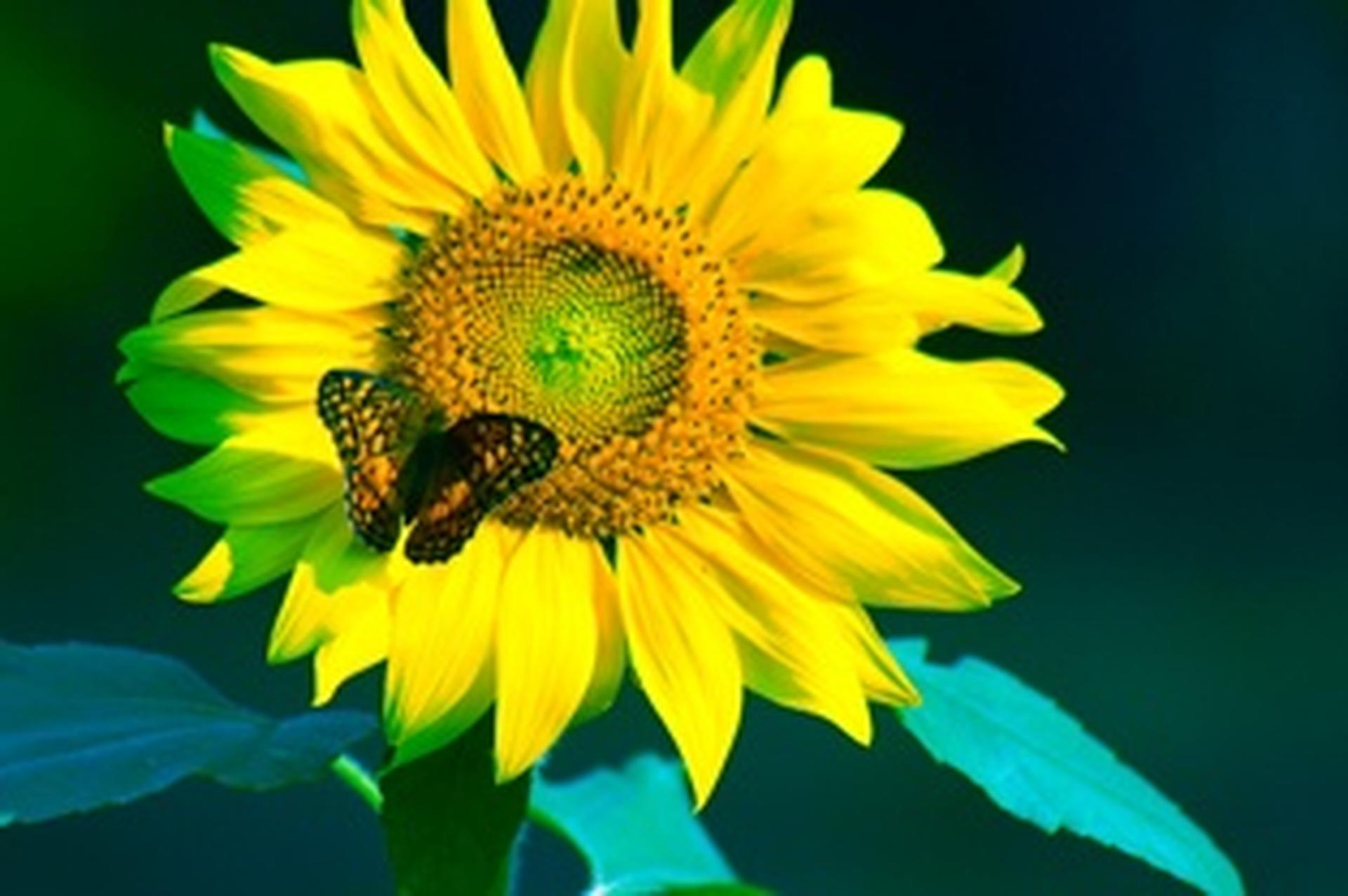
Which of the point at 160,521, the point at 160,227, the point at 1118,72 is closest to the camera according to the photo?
the point at 160,521

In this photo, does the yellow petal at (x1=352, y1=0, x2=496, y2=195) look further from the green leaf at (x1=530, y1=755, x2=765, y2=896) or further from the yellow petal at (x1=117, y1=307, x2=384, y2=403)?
the green leaf at (x1=530, y1=755, x2=765, y2=896)

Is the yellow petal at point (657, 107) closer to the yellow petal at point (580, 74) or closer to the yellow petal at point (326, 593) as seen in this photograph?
the yellow petal at point (580, 74)

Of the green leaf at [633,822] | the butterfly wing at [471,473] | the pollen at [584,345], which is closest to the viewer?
the butterfly wing at [471,473]

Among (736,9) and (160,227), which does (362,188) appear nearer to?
(736,9)

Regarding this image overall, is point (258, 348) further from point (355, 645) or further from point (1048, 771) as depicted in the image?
point (1048, 771)

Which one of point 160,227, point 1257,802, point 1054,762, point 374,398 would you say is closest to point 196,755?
point 374,398

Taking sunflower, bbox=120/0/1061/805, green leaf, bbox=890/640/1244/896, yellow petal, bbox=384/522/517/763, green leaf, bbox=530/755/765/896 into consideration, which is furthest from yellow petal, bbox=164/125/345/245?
green leaf, bbox=530/755/765/896

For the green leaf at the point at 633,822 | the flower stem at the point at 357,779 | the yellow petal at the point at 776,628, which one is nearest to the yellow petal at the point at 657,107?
the yellow petal at the point at 776,628
